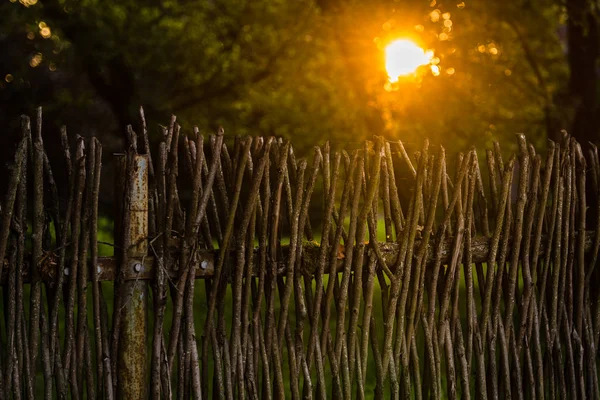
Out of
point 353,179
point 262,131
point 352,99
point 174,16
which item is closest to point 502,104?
point 352,99

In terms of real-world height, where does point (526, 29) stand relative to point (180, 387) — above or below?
above

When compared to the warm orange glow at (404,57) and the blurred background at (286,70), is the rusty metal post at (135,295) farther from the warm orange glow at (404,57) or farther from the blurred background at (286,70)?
the blurred background at (286,70)

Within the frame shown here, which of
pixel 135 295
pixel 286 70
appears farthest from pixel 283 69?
pixel 135 295

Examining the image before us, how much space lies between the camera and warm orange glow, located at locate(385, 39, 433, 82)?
31.3 feet

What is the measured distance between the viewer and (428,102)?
1076cm

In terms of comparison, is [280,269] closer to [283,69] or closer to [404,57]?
[404,57]

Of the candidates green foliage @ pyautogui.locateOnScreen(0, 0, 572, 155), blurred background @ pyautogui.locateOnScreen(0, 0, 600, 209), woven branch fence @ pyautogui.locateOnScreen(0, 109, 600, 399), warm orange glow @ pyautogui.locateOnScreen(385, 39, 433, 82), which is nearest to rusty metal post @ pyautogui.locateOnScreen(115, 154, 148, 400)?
woven branch fence @ pyautogui.locateOnScreen(0, 109, 600, 399)

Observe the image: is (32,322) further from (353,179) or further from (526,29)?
(526,29)

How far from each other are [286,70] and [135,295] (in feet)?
35.1

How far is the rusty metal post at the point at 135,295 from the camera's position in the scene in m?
2.95

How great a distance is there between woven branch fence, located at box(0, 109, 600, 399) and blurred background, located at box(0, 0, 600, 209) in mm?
6231

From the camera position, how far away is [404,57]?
9.62 metres

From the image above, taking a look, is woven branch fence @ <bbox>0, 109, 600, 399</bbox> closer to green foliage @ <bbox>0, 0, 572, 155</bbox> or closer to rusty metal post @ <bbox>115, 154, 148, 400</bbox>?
rusty metal post @ <bbox>115, 154, 148, 400</bbox>

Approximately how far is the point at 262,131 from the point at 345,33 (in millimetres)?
3436
